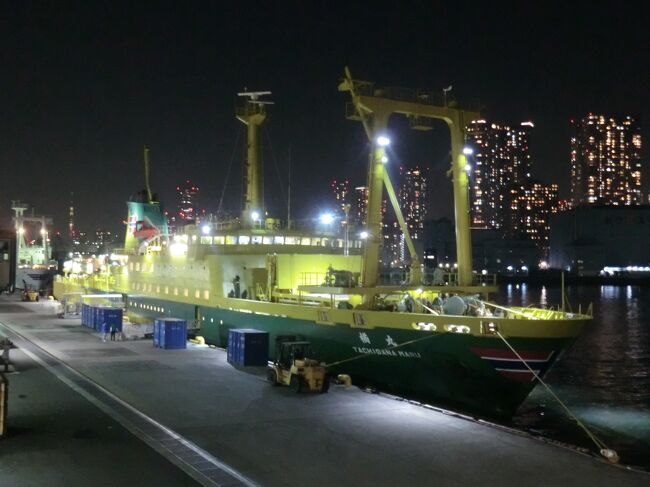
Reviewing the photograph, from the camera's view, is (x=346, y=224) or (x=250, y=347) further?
(x=346, y=224)

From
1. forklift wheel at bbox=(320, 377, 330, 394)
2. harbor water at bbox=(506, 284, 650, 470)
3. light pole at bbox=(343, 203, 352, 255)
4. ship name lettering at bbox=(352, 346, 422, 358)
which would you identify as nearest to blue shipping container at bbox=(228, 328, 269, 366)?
ship name lettering at bbox=(352, 346, 422, 358)

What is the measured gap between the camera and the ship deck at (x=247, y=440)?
11.0m

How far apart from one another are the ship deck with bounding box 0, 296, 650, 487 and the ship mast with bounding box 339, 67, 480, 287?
707 centimetres

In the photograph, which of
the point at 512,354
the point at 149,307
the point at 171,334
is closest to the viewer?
the point at 512,354

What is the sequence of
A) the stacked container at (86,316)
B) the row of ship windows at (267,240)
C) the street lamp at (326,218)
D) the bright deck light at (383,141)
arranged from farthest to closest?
1. the stacked container at (86,316)
2. the street lamp at (326,218)
3. the row of ship windows at (267,240)
4. the bright deck light at (383,141)

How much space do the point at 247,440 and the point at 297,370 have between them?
16.6 feet

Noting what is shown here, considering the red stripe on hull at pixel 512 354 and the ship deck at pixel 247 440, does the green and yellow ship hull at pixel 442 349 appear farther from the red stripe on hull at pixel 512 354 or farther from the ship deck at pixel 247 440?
the ship deck at pixel 247 440

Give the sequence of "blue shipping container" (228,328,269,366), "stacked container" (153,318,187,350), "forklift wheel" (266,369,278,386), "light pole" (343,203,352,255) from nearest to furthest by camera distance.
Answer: "forklift wheel" (266,369,278,386)
"blue shipping container" (228,328,269,366)
"stacked container" (153,318,187,350)
"light pole" (343,203,352,255)

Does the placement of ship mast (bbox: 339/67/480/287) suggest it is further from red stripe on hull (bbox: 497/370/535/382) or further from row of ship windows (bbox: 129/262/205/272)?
row of ship windows (bbox: 129/262/205/272)

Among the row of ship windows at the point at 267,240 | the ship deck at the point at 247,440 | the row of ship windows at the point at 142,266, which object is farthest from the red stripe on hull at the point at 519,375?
the row of ship windows at the point at 142,266

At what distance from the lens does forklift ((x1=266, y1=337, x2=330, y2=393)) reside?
18.0 meters

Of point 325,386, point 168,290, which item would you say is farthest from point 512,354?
point 168,290

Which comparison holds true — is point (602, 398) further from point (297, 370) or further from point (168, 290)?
point (168, 290)

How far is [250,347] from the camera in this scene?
73.2 feet
